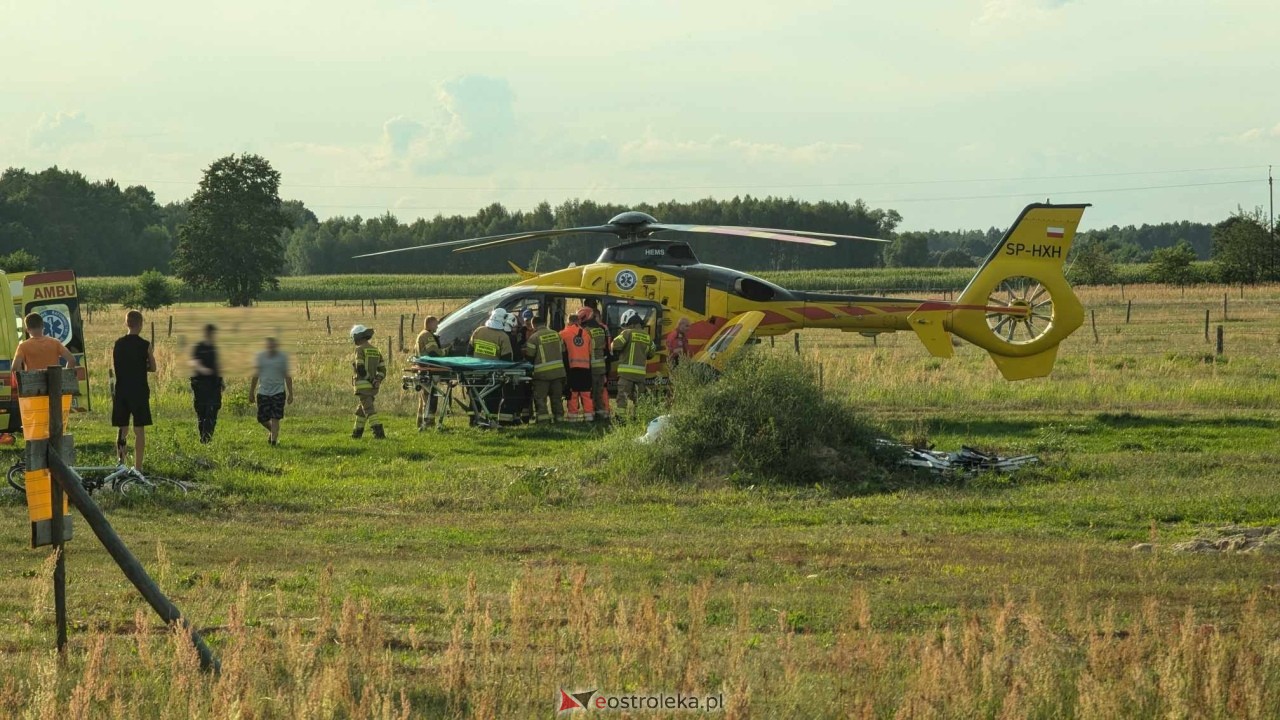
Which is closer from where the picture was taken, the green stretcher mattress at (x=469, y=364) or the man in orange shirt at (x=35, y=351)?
the man in orange shirt at (x=35, y=351)

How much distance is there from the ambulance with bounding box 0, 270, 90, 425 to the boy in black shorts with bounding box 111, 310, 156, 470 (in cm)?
165

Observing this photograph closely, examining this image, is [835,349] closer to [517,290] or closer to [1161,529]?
[517,290]

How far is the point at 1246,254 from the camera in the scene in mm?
75375

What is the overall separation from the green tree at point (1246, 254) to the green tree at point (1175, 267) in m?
2.50

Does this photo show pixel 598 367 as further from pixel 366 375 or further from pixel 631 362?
pixel 366 375

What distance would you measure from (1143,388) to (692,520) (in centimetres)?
1274

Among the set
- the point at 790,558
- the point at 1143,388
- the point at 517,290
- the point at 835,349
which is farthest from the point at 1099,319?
the point at 790,558

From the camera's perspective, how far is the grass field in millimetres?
6324

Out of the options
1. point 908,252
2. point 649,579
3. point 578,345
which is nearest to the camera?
point 649,579

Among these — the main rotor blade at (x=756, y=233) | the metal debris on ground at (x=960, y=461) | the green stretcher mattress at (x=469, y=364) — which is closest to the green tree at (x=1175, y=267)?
the main rotor blade at (x=756, y=233)

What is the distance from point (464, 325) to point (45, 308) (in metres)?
5.77

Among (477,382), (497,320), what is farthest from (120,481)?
(497,320)

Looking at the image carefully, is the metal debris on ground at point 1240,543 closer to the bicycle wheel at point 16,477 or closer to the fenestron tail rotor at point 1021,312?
the fenestron tail rotor at point 1021,312

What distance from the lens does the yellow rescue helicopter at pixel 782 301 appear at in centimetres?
2020
